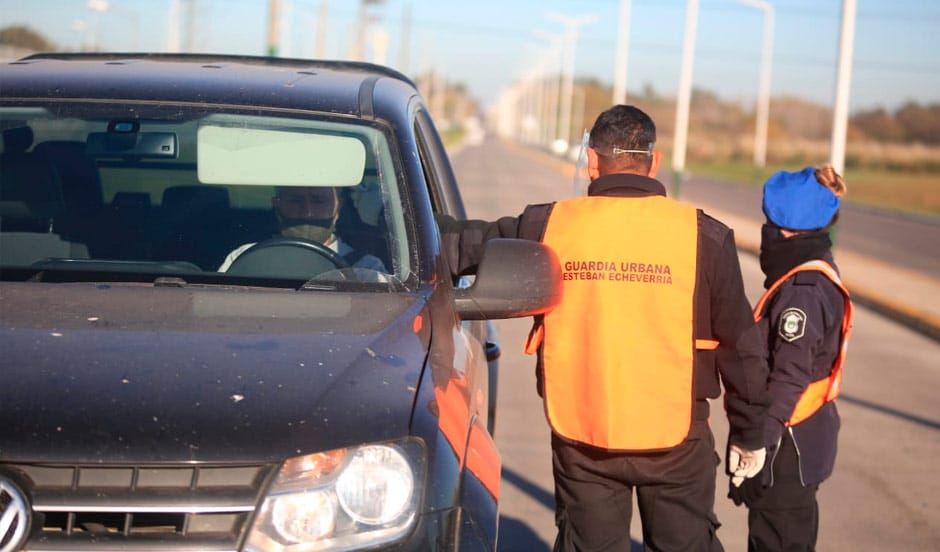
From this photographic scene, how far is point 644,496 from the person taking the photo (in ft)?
11.5

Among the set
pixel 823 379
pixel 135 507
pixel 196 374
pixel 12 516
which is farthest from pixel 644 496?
pixel 12 516

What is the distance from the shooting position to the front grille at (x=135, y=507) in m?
2.38

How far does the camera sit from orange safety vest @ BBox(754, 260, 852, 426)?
4066 millimetres

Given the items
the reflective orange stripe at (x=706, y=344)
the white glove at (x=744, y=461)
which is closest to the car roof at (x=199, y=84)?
the reflective orange stripe at (x=706, y=344)

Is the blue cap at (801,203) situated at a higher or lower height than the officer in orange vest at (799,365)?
higher

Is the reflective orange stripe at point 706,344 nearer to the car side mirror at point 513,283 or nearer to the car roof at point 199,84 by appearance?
the car side mirror at point 513,283

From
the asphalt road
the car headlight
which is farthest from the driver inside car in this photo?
the asphalt road

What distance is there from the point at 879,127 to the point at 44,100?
117m

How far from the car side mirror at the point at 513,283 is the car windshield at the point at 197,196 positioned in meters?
0.27

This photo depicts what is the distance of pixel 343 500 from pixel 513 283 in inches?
37.9

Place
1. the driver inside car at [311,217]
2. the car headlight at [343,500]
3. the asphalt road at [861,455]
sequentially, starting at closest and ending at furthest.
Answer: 1. the car headlight at [343,500]
2. the driver inside car at [311,217]
3. the asphalt road at [861,455]

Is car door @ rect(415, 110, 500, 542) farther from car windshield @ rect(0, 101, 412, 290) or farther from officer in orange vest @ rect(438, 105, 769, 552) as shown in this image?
car windshield @ rect(0, 101, 412, 290)

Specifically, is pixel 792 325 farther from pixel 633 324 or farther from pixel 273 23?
pixel 273 23

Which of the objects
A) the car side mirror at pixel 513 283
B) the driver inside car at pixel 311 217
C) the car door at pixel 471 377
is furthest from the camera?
the driver inside car at pixel 311 217
